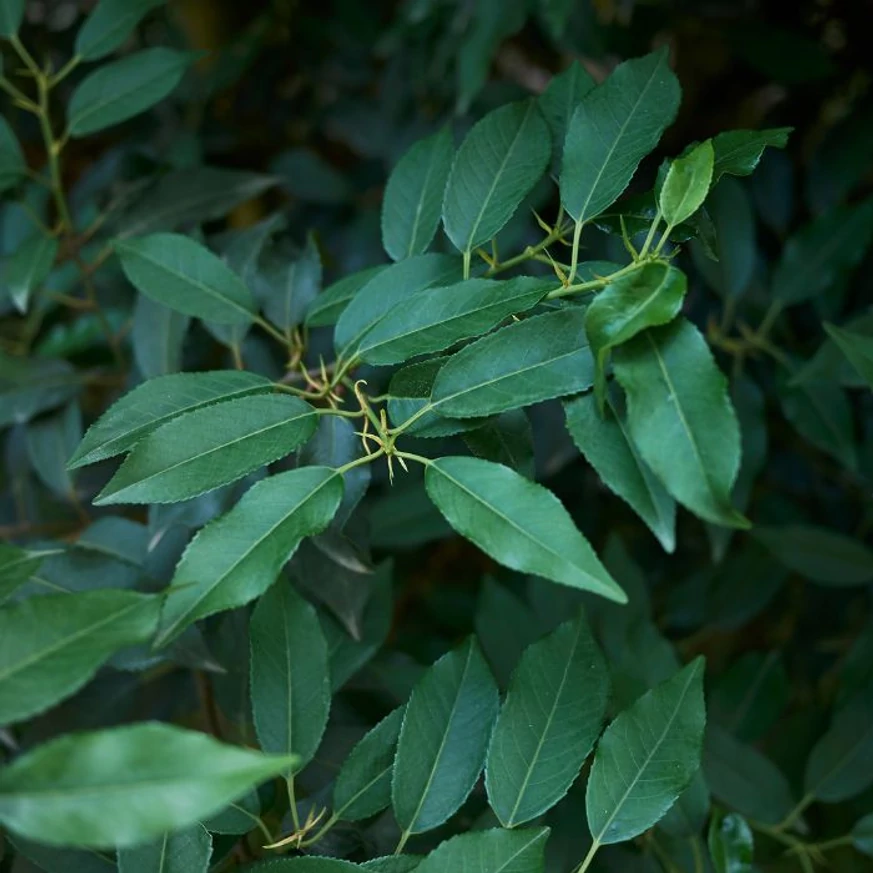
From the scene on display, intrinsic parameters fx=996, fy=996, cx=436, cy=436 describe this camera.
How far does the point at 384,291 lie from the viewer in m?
0.54

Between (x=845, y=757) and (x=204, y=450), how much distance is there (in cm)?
54

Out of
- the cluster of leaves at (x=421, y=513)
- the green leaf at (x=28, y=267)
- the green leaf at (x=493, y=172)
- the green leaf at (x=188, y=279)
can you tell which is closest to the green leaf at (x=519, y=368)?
the cluster of leaves at (x=421, y=513)

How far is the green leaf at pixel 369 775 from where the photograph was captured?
20.7 inches

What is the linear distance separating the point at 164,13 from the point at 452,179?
625 millimetres

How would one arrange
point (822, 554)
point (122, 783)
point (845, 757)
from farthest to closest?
1. point (822, 554)
2. point (845, 757)
3. point (122, 783)

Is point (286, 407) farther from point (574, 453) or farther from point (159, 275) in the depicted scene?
point (574, 453)

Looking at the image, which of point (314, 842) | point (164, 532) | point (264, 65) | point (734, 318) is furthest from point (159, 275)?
point (264, 65)

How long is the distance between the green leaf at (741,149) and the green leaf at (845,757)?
0.45 meters

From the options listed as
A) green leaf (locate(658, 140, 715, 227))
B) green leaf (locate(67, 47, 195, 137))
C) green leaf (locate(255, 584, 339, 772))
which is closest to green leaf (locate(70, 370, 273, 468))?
green leaf (locate(255, 584, 339, 772))

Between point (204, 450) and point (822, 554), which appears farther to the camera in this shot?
point (822, 554)

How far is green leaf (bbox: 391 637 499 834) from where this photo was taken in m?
0.51

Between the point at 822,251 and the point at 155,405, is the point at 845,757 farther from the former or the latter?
the point at 155,405

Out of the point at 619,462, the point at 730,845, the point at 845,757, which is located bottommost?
the point at 845,757

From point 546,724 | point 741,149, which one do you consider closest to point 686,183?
point 741,149
